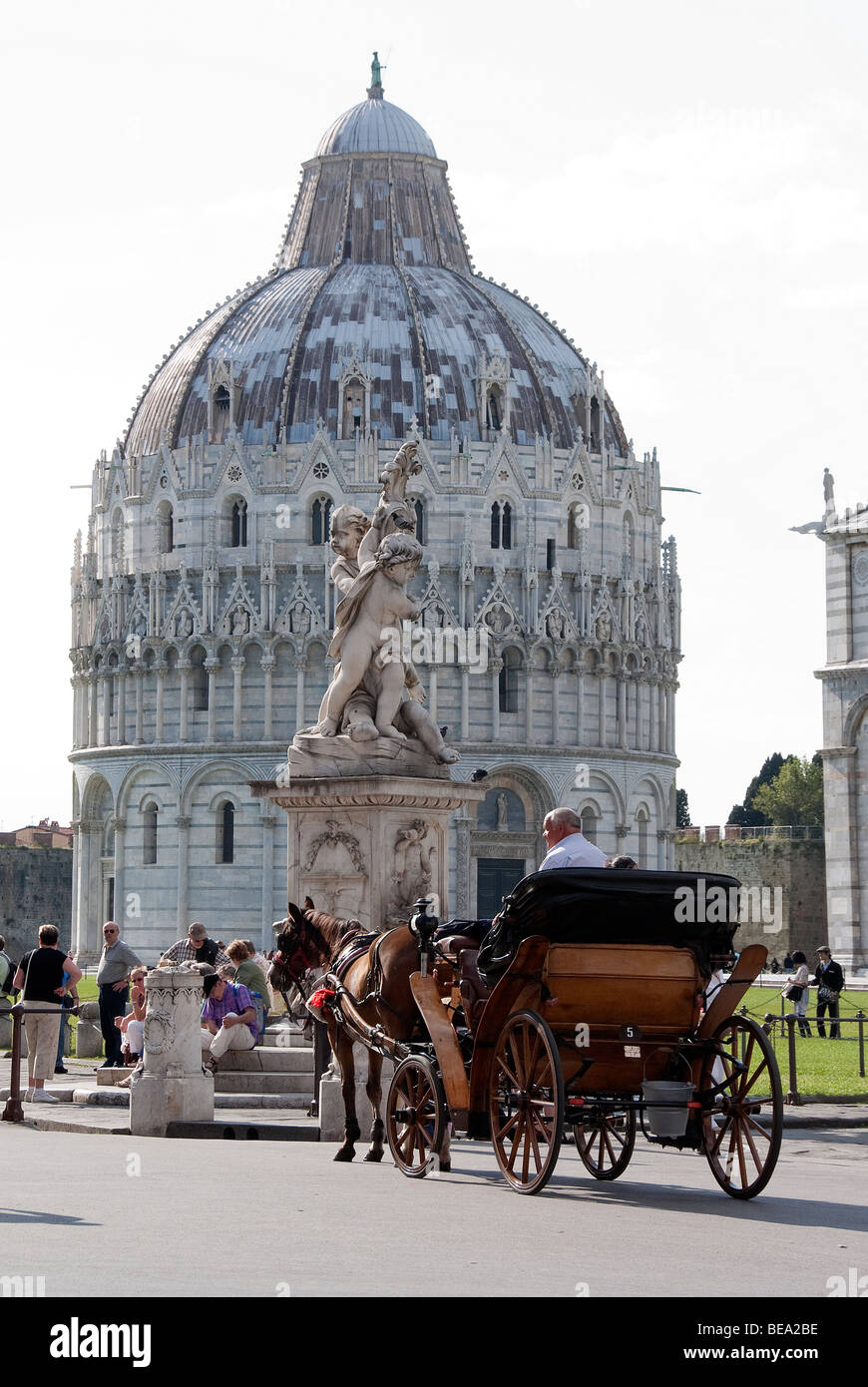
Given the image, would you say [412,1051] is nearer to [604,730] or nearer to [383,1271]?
[383,1271]

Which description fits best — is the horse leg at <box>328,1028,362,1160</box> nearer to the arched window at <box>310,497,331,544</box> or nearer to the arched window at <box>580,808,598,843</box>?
the arched window at <box>310,497,331,544</box>

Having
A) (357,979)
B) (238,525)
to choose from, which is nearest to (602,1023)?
(357,979)

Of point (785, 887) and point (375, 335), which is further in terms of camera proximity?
point (785, 887)

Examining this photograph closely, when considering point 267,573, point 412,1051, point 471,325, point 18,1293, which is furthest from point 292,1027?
point 471,325

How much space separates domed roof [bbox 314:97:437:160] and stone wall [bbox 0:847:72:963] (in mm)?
33874

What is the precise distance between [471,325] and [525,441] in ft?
15.6

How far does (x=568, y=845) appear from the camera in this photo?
546 inches

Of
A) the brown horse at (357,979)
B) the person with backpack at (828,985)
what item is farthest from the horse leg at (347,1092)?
the person with backpack at (828,985)

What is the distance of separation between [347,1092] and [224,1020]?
5.55m

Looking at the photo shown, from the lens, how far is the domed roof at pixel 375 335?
261 ft

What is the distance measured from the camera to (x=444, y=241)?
86.2m

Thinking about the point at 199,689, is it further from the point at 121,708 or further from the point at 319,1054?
the point at 319,1054

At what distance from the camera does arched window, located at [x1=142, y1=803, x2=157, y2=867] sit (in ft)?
265

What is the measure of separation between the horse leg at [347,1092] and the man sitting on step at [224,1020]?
202 inches
